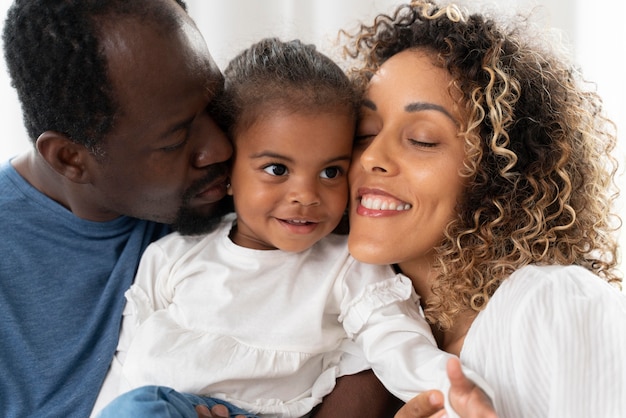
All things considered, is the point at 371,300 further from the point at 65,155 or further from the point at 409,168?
the point at 65,155

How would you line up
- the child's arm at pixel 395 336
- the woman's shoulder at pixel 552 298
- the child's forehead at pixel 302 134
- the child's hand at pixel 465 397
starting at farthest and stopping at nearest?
the child's forehead at pixel 302 134 < the child's arm at pixel 395 336 < the woman's shoulder at pixel 552 298 < the child's hand at pixel 465 397

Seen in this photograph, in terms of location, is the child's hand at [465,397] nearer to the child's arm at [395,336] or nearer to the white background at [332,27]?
the child's arm at [395,336]

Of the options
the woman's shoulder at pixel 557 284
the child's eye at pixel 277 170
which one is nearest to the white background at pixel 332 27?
the child's eye at pixel 277 170

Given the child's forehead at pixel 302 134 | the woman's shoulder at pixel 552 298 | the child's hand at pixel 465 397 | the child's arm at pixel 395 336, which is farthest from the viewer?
the child's forehead at pixel 302 134

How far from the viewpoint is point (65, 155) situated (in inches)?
60.7

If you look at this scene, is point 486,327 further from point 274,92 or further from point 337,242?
point 274,92

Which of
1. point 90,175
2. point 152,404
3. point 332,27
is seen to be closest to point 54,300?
point 90,175

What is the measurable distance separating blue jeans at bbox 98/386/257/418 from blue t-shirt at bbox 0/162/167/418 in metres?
0.24

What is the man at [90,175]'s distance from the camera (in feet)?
4.76

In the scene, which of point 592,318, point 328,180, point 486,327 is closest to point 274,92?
point 328,180

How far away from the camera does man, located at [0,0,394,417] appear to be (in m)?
1.45

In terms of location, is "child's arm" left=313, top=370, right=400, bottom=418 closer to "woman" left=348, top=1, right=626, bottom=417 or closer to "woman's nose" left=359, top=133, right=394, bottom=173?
"woman" left=348, top=1, right=626, bottom=417

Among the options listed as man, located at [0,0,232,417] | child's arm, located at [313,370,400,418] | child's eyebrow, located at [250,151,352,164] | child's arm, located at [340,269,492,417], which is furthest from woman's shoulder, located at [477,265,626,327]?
man, located at [0,0,232,417]

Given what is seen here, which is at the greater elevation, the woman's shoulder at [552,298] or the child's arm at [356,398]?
the woman's shoulder at [552,298]
